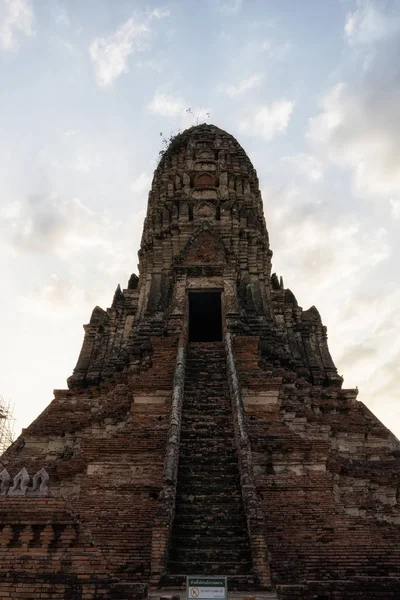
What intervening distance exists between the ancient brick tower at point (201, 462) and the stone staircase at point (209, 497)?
31 millimetres

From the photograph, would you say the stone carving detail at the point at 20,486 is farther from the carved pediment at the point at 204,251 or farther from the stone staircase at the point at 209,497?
the carved pediment at the point at 204,251

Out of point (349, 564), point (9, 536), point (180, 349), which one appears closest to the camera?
point (9, 536)

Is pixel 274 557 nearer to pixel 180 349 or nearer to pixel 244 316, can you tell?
pixel 180 349

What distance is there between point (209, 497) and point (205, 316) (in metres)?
12.1

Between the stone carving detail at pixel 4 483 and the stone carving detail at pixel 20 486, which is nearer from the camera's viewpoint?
the stone carving detail at pixel 20 486

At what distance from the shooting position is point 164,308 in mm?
18484

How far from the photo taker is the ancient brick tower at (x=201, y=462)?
22.1 feet

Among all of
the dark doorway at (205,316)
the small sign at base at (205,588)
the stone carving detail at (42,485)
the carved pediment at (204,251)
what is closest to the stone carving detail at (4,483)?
the stone carving detail at (42,485)

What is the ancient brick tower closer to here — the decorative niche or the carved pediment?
the carved pediment

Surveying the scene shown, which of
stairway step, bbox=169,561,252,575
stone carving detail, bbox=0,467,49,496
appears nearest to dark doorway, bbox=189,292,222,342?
stairway step, bbox=169,561,252,575

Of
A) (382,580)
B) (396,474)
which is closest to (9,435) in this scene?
(396,474)

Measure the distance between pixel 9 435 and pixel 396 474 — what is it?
88.9 ft

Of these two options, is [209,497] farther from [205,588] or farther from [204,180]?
[204,180]

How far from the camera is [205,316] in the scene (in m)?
20.9
